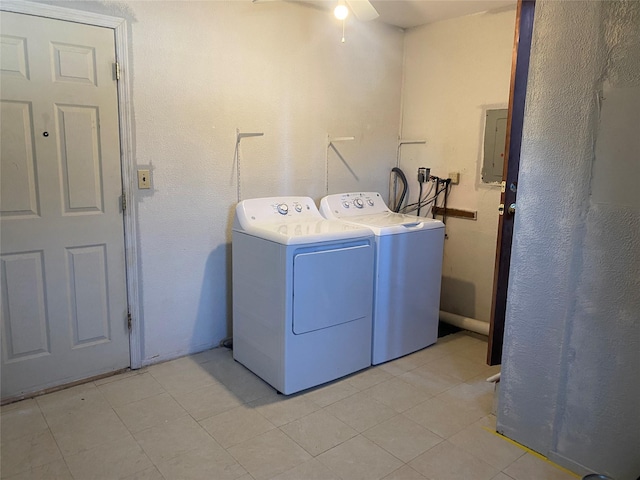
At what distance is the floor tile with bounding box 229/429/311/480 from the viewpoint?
195 cm

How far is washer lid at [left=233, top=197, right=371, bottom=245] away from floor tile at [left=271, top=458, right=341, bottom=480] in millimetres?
1063

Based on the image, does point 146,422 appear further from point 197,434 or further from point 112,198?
point 112,198

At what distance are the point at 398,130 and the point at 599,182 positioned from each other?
7.84 feet

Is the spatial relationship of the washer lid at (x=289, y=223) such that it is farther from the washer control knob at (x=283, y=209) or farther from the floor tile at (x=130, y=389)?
the floor tile at (x=130, y=389)

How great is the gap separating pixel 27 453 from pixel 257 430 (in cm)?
102

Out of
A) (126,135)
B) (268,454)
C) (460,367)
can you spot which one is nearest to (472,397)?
(460,367)

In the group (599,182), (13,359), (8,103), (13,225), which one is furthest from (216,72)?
(599,182)

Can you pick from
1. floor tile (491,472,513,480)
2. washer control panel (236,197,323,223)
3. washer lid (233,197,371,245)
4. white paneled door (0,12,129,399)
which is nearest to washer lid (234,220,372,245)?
washer lid (233,197,371,245)

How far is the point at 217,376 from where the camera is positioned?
9.09ft

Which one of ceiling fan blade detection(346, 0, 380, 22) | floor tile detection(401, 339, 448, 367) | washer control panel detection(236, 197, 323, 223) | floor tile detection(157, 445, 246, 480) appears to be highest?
ceiling fan blade detection(346, 0, 380, 22)

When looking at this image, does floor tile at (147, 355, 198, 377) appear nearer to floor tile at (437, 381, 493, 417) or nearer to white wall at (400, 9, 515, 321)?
floor tile at (437, 381, 493, 417)

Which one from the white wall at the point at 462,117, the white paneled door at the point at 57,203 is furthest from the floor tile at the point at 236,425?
the white wall at the point at 462,117

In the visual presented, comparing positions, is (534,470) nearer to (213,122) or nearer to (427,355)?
(427,355)

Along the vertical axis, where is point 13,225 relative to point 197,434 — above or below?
above
